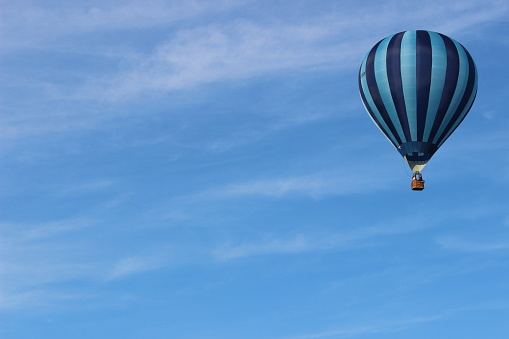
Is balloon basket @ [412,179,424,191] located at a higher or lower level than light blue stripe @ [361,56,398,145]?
lower

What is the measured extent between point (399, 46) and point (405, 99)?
4990 millimetres

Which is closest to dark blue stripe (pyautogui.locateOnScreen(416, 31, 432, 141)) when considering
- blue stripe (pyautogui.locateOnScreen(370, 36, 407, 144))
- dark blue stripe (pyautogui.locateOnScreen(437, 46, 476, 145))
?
blue stripe (pyautogui.locateOnScreen(370, 36, 407, 144))

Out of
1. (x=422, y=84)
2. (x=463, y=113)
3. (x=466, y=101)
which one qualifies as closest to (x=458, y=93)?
(x=466, y=101)

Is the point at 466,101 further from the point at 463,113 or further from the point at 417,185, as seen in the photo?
the point at 417,185

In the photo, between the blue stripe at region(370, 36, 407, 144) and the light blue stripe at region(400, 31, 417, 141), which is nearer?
the light blue stripe at region(400, 31, 417, 141)

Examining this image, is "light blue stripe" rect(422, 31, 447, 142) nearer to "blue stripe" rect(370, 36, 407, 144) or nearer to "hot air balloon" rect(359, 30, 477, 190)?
"hot air balloon" rect(359, 30, 477, 190)

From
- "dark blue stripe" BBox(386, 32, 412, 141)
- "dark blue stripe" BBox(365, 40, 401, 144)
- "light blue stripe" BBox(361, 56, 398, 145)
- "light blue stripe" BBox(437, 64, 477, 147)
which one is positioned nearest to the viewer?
"dark blue stripe" BBox(386, 32, 412, 141)

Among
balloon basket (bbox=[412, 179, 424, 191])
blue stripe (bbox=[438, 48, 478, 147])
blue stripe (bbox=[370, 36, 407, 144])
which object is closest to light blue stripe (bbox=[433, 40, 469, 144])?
blue stripe (bbox=[438, 48, 478, 147])

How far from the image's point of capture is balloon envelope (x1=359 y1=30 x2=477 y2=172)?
101 m

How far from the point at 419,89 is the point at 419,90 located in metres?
0.09

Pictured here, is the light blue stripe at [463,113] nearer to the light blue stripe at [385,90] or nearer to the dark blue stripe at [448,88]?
the dark blue stripe at [448,88]

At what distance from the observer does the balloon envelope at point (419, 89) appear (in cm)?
10081

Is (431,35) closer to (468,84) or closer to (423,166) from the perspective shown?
(468,84)

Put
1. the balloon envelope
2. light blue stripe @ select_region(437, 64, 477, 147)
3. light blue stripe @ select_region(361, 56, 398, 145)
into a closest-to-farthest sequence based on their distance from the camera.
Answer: the balloon envelope
light blue stripe @ select_region(361, 56, 398, 145)
light blue stripe @ select_region(437, 64, 477, 147)
